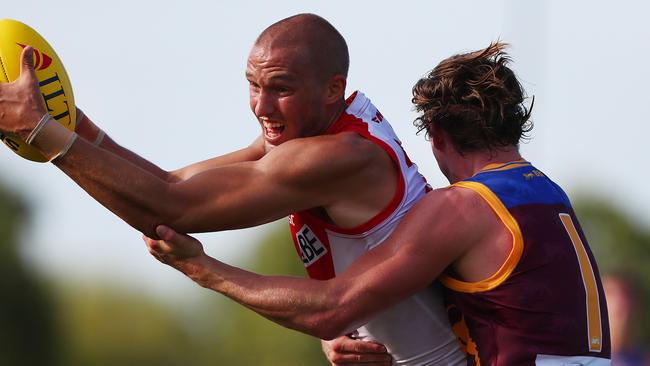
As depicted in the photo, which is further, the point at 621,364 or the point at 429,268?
the point at 621,364

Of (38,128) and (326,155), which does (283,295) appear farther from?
(38,128)

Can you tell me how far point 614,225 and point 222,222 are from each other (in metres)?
37.0

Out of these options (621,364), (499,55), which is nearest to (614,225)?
(621,364)

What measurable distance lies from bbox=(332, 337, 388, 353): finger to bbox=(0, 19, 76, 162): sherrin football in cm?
183

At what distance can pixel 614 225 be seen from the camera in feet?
139

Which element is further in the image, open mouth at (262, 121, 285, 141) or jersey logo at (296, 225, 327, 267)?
jersey logo at (296, 225, 327, 267)

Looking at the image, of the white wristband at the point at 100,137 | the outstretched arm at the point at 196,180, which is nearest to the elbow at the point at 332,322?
the outstretched arm at the point at 196,180

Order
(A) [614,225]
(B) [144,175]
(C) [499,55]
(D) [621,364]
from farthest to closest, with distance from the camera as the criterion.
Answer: (A) [614,225]
(D) [621,364]
(C) [499,55]
(B) [144,175]

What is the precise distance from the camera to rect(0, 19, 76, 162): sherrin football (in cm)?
666

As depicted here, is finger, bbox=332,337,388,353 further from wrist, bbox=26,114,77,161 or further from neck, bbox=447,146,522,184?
wrist, bbox=26,114,77,161

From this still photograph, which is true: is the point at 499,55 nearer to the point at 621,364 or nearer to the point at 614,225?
the point at 621,364

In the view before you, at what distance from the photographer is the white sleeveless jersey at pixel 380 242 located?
6.87 m

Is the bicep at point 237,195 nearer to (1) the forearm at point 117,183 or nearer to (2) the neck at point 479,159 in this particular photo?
(1) the forearm at point 117,183

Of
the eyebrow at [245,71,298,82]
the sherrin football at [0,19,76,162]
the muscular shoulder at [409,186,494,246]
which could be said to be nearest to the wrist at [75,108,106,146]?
the sherrin football at [0,19,76,162]
